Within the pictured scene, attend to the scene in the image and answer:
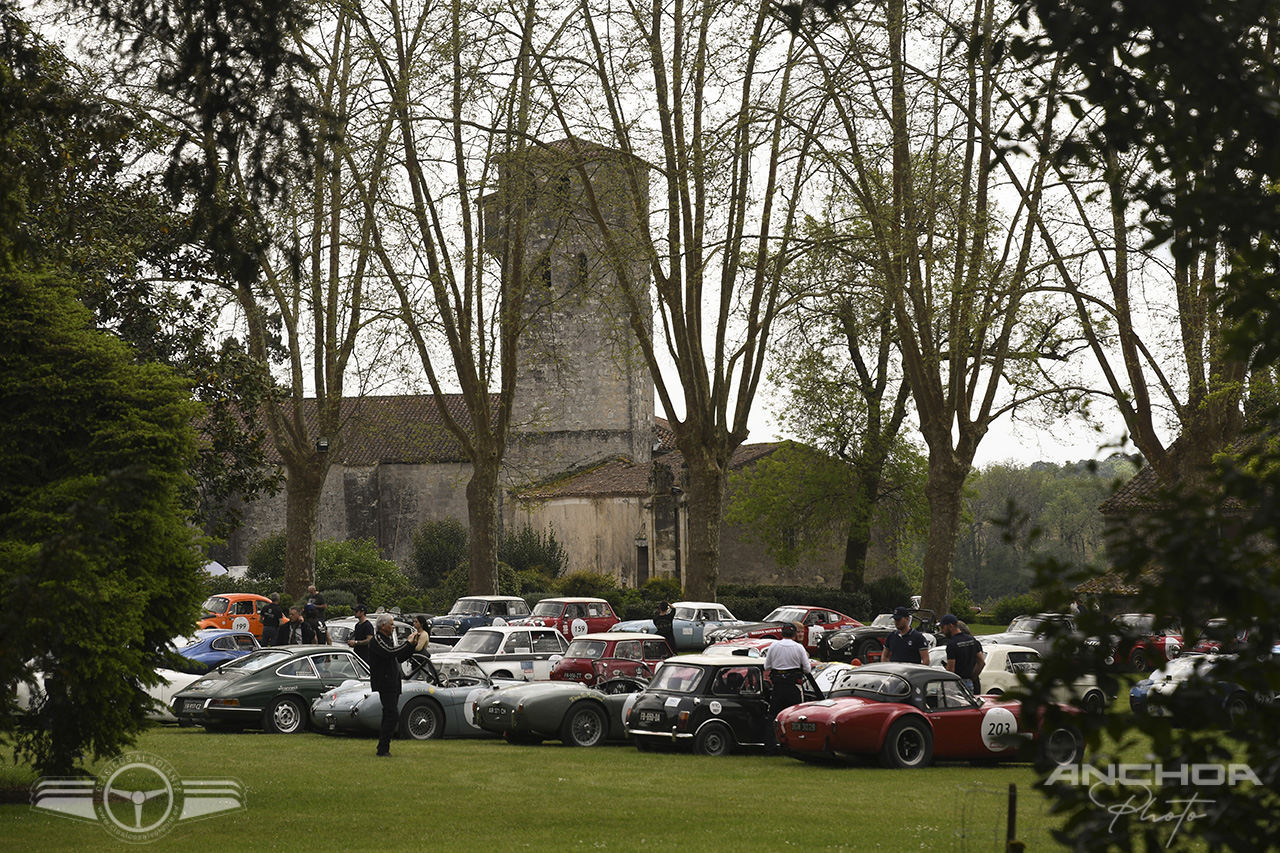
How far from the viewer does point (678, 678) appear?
54.9ft

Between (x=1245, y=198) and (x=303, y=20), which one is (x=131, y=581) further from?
(x=1245, y=198)

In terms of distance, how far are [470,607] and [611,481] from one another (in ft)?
78.0

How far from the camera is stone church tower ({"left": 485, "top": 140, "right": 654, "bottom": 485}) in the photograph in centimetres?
2945

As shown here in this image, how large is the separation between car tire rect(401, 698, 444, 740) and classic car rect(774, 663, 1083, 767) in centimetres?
540

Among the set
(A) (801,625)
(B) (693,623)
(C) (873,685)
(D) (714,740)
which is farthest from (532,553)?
(C) (873,685)

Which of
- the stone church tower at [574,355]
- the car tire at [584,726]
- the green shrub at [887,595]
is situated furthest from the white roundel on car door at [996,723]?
the green shrub at [887,595]

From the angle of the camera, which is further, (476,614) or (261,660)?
(476,614)

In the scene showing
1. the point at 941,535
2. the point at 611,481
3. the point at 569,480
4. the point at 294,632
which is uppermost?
the point at 569,480

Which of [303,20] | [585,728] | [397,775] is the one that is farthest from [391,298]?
[303,20]

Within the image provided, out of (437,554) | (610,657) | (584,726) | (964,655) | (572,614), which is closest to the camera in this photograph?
(964,655)

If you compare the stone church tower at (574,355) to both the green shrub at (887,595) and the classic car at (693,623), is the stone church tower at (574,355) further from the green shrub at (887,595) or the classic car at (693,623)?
the green shrub at (887,595)

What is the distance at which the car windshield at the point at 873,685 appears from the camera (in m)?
15.2

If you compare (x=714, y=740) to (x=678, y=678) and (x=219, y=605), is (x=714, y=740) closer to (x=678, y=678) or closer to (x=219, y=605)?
(x=678, y=678)

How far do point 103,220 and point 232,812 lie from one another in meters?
9.46
